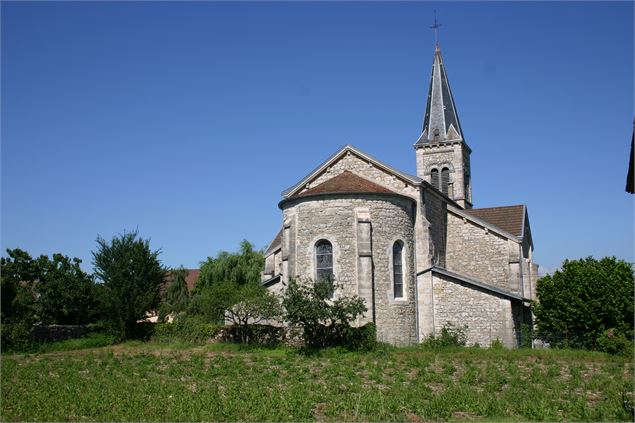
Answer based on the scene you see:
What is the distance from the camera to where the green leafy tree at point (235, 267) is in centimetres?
4291

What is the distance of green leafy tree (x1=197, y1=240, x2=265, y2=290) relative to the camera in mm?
42906

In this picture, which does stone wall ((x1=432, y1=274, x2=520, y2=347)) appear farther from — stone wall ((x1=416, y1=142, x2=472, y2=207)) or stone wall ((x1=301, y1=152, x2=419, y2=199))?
stone wall ((x1=416, y1=142, x2=472, y2=207))

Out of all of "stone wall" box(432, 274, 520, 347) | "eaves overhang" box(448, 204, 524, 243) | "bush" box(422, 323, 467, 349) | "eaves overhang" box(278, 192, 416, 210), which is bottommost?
"bush" box(422, 323, 467, 349)

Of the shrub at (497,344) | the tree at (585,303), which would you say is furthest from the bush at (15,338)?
the tree at (585,303)

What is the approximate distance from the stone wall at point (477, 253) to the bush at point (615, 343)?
7.05 meters

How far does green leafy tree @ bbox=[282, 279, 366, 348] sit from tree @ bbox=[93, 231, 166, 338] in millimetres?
10667

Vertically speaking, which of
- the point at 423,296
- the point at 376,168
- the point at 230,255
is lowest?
the point at 423,296

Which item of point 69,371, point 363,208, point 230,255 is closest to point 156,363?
point 69,371

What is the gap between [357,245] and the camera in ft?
81.0

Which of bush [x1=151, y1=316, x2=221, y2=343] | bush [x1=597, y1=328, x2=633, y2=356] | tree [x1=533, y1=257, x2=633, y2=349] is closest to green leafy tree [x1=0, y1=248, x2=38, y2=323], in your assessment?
bush [x1=151, y1=316, x2=221, y2=343]

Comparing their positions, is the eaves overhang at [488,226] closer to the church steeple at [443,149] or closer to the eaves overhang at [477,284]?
the eaves overhang at [477,284]

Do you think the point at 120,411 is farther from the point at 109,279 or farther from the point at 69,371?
the point at 109,279

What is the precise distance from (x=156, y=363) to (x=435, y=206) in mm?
16006

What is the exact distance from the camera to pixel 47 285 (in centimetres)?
3161
